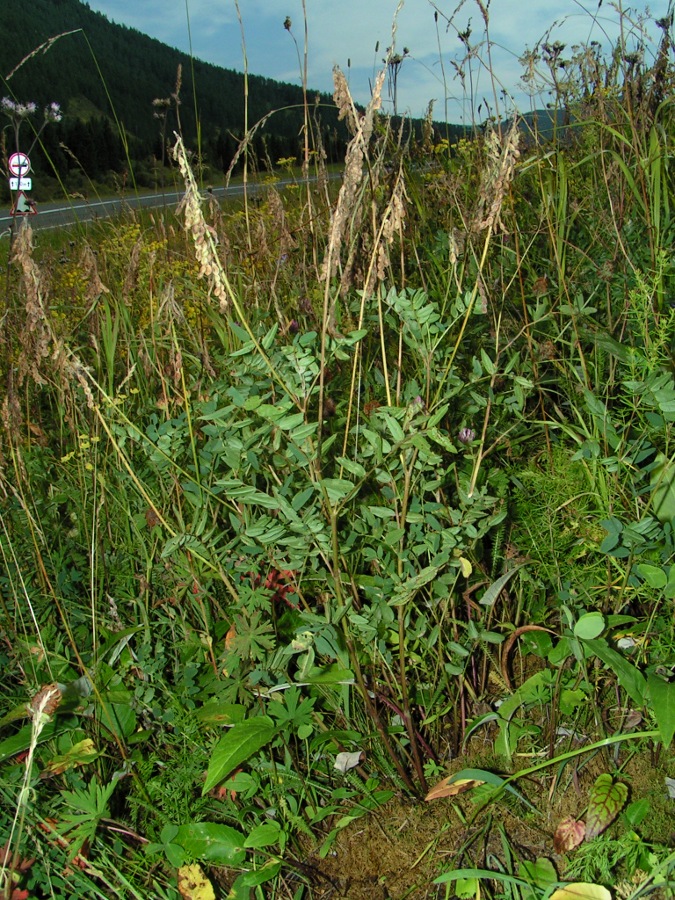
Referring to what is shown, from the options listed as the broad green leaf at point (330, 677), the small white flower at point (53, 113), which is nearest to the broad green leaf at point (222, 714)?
the broad green leaf at point (330, 677)

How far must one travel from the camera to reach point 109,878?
1.51 meters

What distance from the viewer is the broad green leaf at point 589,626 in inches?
57.1

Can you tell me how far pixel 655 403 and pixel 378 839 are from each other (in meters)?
1.04

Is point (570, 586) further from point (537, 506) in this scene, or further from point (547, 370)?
point (547, 370)

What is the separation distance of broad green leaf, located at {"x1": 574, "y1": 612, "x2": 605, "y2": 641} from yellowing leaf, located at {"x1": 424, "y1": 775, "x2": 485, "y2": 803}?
0.39 m

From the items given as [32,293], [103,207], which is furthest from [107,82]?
[32,293]

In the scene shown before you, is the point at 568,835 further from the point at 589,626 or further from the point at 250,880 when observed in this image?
the point at 250,880

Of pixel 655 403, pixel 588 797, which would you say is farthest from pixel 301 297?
pixel 588 797

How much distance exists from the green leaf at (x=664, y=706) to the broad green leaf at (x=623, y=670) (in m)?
0.04

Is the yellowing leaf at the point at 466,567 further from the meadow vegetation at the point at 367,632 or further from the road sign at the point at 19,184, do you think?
the road sign at the point at 19,184

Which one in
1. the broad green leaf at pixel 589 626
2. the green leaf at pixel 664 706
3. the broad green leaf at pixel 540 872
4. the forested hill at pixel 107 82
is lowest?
the broad green leaf at pixel 540 872

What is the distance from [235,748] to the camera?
1512mm

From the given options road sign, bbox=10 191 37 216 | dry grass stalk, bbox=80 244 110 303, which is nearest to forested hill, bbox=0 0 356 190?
road sign, bbox=10 191 37 216

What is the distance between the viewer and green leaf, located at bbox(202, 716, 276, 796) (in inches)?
58.6
